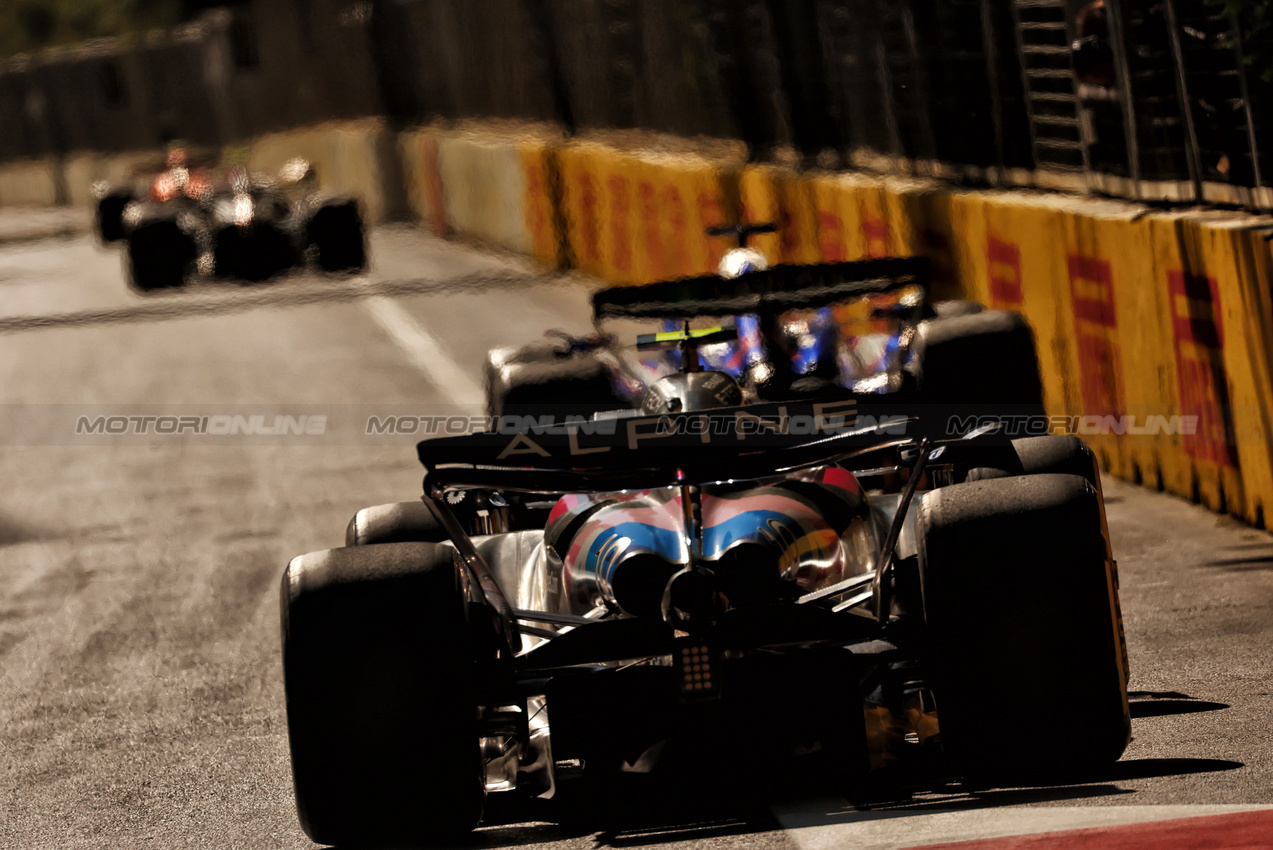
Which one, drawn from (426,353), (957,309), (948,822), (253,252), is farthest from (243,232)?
(948,822)

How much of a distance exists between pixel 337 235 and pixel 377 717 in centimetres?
1964

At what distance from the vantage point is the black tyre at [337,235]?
931 inches

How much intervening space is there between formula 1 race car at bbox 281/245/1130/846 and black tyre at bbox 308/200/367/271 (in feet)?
61.2

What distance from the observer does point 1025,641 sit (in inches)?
179

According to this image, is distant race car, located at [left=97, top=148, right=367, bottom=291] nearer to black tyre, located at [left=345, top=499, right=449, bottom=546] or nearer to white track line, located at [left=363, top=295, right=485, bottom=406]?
white track line, located at [left=363, top=295, right=485, bottom=406]

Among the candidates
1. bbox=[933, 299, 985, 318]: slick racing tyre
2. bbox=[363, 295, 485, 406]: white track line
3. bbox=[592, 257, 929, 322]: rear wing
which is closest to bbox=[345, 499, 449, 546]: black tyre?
bbox=[592, 257, 929, 322]: rear wing

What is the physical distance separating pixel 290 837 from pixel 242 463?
7.46 meters

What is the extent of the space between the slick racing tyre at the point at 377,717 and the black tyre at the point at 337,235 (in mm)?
19426

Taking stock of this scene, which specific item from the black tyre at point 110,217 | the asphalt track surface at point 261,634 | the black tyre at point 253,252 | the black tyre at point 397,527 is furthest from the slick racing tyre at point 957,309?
the black tyre at point 110,217

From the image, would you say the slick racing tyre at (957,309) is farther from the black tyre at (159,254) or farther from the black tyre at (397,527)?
the black tyre at (159,254)

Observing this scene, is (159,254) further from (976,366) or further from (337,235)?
(976,366)

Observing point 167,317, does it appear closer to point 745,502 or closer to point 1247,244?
point 1247,244

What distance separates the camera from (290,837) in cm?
499

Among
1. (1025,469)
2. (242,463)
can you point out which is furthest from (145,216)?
(1025,469)
